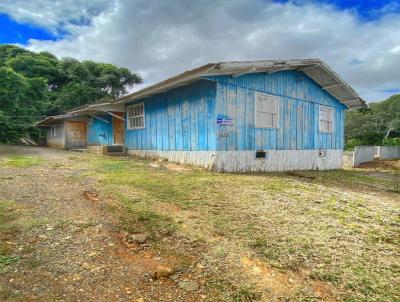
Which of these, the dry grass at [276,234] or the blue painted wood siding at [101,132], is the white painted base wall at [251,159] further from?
the blue painted wood siding at [101,132]

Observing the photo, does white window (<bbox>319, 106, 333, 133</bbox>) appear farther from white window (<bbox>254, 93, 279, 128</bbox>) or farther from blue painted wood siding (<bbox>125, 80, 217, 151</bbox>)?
blue painted wood siding (<bbox>125, 80, 217, 151</bbox>)

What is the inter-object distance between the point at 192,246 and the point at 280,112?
840 cm

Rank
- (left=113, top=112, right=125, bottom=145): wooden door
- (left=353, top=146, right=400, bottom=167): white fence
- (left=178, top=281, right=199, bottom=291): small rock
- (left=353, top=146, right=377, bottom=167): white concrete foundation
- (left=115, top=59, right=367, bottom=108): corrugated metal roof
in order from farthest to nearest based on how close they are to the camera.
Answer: (left=353, top=146, right=400, bottom=167): white fence, (left=353, top=146, right=377, bottom=167): white concrete foundation, (left=113, top=112, right=125, bottom=145): wooden door, (left=115, top=59, right=367, bottom=108): corrugated metal roof, (left=178, top=281, right=199, bottom=291): small rock

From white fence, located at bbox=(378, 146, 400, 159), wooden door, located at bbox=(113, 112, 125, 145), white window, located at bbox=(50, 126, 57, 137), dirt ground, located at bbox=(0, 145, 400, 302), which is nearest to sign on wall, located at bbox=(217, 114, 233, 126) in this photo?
dirt ground, located at bbox=(0, 145, 400, 302)

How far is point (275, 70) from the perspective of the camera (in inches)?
397

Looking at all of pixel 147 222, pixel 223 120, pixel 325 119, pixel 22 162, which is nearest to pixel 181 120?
pixel 223 120

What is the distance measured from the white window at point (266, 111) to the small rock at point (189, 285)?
25.2 feet

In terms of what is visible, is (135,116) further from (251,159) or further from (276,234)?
(276,234)

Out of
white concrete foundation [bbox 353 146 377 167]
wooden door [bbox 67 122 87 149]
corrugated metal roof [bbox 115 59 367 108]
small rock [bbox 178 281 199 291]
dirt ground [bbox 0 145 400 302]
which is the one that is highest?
corrugated metal roof [bbox 115 59 367 108]

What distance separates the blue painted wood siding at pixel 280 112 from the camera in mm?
8828

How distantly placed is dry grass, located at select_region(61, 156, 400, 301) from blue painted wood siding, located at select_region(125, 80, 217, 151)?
3008 millimetres

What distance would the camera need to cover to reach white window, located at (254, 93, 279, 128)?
9.78 meters

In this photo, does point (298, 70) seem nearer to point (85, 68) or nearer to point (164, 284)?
point (164, 284)

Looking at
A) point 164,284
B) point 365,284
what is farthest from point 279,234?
point 164,284
